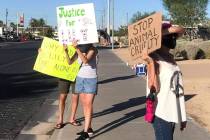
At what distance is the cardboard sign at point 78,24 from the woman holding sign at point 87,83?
0.77ft

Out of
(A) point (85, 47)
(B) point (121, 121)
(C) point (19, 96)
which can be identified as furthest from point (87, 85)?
(C) point (19, 96)

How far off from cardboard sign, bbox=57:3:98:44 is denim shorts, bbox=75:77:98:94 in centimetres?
63

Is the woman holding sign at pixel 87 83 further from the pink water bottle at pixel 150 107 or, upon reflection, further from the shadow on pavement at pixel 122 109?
the pink water bottle at pixel 150 107

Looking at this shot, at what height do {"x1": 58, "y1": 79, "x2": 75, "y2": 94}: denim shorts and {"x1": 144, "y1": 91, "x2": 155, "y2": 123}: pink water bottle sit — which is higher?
{"x1": 144, "y1": 91, "x2": 155, "y2": 123}: pink water bottle

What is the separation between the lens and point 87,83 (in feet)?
26.6

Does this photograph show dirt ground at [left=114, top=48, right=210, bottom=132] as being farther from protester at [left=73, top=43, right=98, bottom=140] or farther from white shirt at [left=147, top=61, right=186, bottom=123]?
white shirt at [left=147, top=61, right=186, bottom=123]

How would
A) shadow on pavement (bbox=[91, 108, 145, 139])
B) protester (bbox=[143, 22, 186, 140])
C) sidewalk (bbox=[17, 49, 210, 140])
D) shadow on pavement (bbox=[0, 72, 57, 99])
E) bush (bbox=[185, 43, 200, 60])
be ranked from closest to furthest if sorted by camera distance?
protester (bbox=[143, 22, 186, 140]) < sidewalk (bbox=[17, 49, 210, 140]) < shadow on pavement (bbox=[91, 108, 145, 139]) < shadow on pavement (bbox=[0, 72, 57, 99]) < bush (bbox=[185, 43, 200, 60])

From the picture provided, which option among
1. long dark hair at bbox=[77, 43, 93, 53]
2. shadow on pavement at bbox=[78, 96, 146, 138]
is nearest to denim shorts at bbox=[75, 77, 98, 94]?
long dark hair at bbox=[77, 43, 93, 53]

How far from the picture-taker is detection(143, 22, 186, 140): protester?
499cm

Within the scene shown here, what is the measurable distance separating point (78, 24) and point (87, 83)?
88 cm

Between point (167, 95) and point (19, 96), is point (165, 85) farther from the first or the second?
point (19, 96)

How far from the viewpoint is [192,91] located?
49.5ft

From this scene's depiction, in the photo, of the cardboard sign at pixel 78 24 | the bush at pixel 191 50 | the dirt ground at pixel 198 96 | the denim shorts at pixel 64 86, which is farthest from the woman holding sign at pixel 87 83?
the bush at pixel 191 50

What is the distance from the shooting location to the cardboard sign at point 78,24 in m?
7.77
